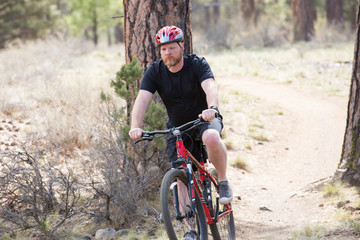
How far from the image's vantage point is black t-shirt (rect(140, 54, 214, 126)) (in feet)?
13.1

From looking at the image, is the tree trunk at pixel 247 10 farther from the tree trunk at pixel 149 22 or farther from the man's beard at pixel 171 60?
the man's beard at pixel 171 60

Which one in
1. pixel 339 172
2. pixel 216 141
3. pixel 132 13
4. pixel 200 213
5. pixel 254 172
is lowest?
pixel 254 172

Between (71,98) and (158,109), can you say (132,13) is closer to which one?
(158,109)

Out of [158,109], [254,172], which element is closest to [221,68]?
[254,172]

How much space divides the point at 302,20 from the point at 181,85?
21135 mm

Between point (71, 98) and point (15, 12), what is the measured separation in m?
17.1

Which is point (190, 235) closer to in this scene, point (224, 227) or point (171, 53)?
point (224, 227)

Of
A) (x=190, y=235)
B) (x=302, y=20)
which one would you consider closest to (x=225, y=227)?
(x=190, y=235)

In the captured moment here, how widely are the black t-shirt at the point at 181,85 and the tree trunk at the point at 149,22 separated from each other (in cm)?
155

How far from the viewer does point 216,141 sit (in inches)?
147

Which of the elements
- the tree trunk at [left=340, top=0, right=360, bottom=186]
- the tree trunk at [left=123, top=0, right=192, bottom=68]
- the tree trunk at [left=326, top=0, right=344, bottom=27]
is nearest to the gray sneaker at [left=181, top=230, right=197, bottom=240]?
the tree trunk at [left=123, top=0, right=192, bottom=68]

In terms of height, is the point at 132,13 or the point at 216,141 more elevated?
the point at 132,13

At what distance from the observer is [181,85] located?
4012 mm

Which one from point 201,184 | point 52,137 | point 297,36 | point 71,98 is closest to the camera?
point 201,184
